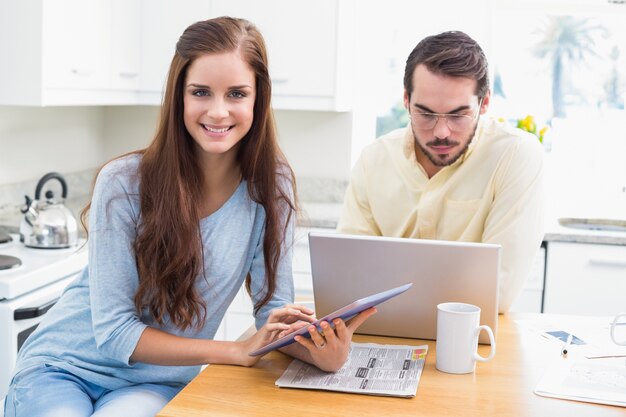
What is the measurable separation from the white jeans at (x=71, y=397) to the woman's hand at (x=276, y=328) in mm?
219

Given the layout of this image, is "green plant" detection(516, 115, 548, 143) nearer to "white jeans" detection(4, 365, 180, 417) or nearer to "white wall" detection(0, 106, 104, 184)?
"white wall" detection(0, 106, 104, 184)

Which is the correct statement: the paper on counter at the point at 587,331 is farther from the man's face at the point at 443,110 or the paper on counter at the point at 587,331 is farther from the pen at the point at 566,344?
the man's face at the point at 443,110

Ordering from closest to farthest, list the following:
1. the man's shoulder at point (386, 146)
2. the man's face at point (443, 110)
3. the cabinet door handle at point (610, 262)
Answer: the man's face at point (443, 110)
the man's shoulder at point (386, 146)
the cabinet door handle at point (610, 262)

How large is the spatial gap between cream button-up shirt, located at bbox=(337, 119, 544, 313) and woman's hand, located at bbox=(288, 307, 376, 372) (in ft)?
2.05

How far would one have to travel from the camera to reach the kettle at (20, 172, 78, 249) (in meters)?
2.89

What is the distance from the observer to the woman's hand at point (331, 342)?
159 cm

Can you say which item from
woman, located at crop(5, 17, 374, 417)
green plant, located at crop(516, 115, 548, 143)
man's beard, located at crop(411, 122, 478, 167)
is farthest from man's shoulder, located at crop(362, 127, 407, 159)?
green plant, located at crop(516, 115, 548, 143)

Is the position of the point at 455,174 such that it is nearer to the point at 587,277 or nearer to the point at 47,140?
the point at 587,277

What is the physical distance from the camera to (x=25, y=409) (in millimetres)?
1705

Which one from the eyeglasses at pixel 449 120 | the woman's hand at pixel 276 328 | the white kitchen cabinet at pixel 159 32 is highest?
the white kitchen cabinet at pixel 159 32

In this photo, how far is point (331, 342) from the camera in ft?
5.26

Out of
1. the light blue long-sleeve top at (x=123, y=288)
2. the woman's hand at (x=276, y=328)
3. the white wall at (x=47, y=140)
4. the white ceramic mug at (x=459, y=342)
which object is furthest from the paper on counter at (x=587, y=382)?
the white wall at (x=47, y=140)

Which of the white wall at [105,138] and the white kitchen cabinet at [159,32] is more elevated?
the white kitchen cabinet at [159,32]

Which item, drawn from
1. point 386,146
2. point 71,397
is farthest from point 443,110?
point 71,397
